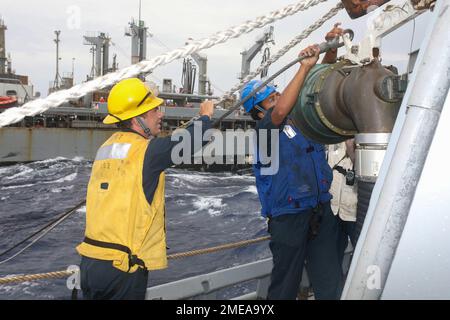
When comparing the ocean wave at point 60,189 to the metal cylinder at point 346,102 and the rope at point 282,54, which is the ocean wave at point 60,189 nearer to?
the rope at point 282,54

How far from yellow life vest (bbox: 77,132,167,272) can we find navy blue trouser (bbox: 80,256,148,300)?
4 centimetres

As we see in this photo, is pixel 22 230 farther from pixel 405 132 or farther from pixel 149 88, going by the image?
pixel 405 132

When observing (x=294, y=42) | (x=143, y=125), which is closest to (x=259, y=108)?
(x=294, y=42)

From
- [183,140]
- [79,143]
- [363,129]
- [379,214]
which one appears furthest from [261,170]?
[79,143]

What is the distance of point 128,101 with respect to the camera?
2365mm

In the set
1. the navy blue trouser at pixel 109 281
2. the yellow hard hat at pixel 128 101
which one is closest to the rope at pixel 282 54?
the yellow hard hat at pixel 128 101

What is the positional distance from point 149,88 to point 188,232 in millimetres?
9674

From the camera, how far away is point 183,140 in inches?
90.5

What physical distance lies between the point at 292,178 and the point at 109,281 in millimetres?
1323

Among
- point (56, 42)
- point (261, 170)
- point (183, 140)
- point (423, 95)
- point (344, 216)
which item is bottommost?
point (344, 216)

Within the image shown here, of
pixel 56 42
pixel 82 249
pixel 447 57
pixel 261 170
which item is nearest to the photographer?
pixel 447 57

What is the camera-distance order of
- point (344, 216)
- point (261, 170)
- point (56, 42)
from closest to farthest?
1. point (261, 170)
2. point (344, 216)
3. point (56, 42)

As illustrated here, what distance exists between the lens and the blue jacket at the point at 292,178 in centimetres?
272

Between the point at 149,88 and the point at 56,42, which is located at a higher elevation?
the point at 56,42
